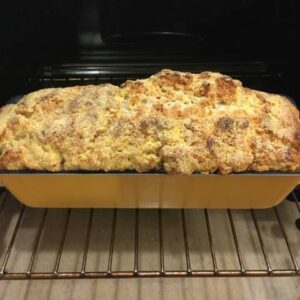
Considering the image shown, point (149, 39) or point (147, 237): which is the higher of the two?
point (149, 39)

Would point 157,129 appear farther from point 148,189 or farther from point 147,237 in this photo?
point 147,237

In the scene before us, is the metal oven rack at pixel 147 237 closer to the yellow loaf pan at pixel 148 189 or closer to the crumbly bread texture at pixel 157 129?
the yellow loaf pan at pixel 148 189

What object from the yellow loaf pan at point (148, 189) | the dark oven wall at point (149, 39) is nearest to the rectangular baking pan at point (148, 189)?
the yellow loaf pan at point (148, 189)

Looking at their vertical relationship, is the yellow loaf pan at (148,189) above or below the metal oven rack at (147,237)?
above

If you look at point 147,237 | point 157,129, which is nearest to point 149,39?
point 157,129

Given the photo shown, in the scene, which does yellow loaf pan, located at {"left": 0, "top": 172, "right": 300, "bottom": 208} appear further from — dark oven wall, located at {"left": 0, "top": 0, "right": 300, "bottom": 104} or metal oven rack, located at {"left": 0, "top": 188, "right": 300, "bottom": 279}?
dark oven wall, located at {"left": 0, "top": 0, "right": 300, "bottom": 104}

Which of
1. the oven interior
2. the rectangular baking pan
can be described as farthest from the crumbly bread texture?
the oven interior
